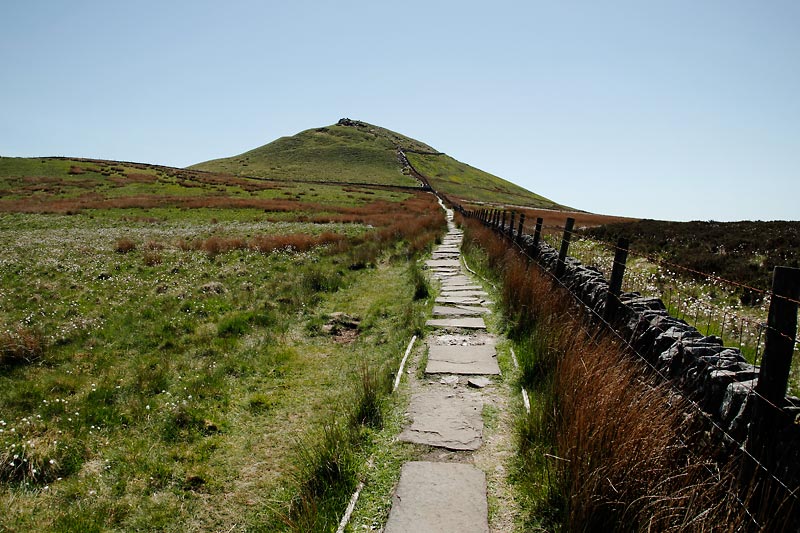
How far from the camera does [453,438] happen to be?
4336 millimetres

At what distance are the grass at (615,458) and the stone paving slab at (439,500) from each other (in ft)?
1.14

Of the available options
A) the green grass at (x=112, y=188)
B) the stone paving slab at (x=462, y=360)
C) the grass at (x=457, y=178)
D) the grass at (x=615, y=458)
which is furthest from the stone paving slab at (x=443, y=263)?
the grass at (x=457, y=178)

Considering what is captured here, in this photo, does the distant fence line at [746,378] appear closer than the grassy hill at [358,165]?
Yes

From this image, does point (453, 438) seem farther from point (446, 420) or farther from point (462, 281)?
point (462, 281)

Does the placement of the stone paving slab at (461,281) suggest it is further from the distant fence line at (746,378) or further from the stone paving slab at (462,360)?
the distant fence line at (746,378)

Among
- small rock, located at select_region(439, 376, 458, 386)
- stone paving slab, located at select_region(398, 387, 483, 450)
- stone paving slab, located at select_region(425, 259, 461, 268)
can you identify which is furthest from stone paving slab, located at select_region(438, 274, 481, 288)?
stone paving slab, located at select_region(398, 387, 483, 450)

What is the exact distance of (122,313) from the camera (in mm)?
9172

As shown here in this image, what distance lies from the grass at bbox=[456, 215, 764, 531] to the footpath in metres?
0.32

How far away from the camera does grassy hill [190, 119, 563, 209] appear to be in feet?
287

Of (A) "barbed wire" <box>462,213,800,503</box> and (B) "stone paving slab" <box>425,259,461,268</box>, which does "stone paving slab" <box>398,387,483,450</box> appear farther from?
(B) "stone paving slab" <box>425,259,461,268</box>

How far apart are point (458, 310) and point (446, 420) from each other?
4121mm

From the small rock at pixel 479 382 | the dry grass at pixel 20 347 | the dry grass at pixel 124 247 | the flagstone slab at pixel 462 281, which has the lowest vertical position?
the dry grass at pixel 20 347

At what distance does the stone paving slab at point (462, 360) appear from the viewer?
233 inches

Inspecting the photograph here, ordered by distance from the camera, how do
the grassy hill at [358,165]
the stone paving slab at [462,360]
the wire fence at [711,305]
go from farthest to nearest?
1. the grassy hill at [358,165]
2. the wire fence at [711,305]
3. the stone paving slab at [462,360]
